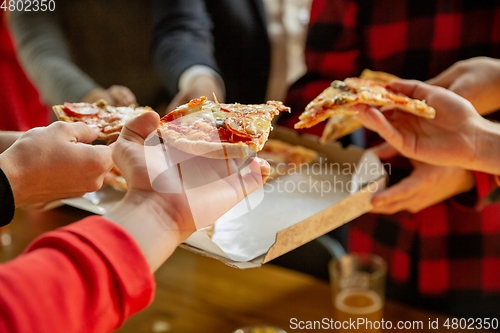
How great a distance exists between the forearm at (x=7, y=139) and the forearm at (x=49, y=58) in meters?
0.15

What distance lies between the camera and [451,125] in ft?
2.93

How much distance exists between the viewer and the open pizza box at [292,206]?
0.72 metres

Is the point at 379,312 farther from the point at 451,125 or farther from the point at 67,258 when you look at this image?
the point at 67,258

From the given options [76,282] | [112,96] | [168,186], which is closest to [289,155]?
[112,96]

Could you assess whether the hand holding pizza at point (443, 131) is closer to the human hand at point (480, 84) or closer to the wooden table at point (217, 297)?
the human hand at point (480, 84)

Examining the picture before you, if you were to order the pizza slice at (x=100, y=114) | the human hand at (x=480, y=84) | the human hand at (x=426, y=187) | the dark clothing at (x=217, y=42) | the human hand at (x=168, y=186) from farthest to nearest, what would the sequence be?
the human hand at (x=426, y=187), the dark clothing at (x=217, y=42), the human hand at (x=480, y=84), the pizza slice at (x=100, y=114), the human hand at (x=168, y=186)

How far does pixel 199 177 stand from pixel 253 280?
2.51 ft

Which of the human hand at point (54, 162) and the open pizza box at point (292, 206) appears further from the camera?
the open pizza box at point (292, 206)

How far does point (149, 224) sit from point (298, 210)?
2.14 feet

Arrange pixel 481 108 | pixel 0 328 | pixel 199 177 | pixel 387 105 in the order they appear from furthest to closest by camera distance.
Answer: pixel 387 105 < pixel 481 108 < pixel 199 177 < pixel 0 328

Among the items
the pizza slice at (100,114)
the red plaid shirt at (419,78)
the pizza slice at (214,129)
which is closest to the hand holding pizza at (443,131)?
the red plaid shirt at (419,78)

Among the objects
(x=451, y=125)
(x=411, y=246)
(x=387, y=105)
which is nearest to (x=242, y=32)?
(x=387, y=105)

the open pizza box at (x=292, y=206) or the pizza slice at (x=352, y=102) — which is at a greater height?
the pizza slice at (x=352, y=102)

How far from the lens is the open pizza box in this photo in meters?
0.72
